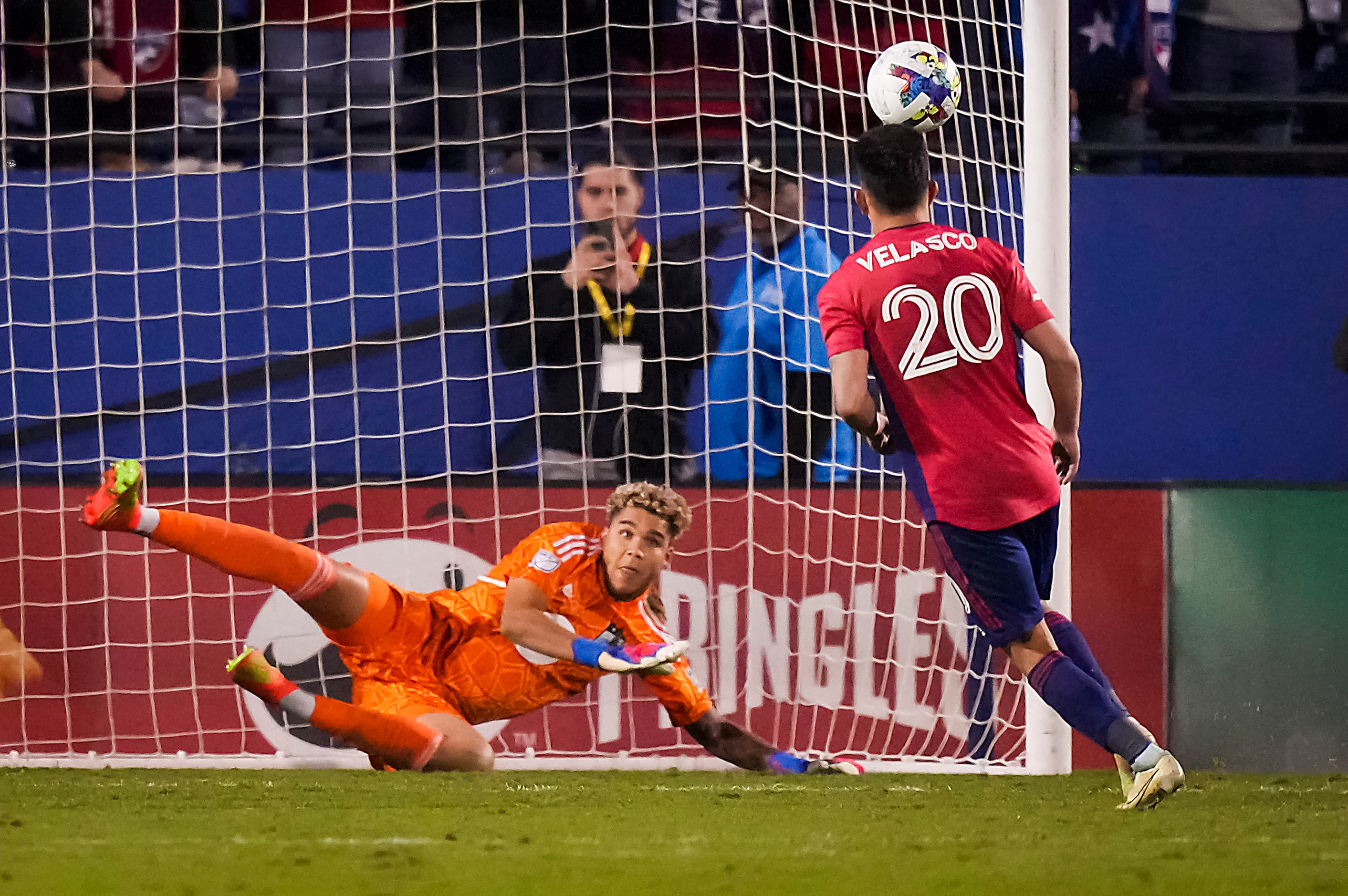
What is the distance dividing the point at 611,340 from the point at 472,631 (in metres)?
1.10

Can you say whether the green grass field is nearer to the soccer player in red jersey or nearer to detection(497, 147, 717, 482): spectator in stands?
the soccer player in red jersey

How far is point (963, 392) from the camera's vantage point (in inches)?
124

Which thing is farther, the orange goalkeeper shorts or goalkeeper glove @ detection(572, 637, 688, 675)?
the orange goalkeeper shorts

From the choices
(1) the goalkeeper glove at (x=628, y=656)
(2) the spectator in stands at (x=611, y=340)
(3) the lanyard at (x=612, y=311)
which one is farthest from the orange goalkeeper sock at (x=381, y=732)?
(3) the lanyard at (x=612, y=311)

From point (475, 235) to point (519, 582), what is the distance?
4.10 ft

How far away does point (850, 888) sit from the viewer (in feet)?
7.28

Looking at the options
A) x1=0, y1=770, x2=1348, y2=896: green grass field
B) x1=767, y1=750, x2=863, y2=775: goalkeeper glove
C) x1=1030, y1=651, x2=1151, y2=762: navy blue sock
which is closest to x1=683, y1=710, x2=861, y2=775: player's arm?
x1=767, y1=750, x2=863, y2=775: goalkeeper glove

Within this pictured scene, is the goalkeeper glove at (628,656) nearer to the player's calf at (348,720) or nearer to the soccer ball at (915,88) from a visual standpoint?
the player's calf at (348,720)

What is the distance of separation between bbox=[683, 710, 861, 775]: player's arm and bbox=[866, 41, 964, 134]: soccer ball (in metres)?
1.71

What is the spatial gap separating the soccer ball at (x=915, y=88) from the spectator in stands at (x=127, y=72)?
2459 millimetres

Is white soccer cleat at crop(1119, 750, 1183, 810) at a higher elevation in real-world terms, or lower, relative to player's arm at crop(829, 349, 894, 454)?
lower

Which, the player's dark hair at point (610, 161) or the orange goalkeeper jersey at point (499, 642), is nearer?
the orange goalkeeper jersey at point (499, 642)

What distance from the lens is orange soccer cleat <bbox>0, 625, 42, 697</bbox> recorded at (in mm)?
4746

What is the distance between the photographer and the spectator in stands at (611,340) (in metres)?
4.94
